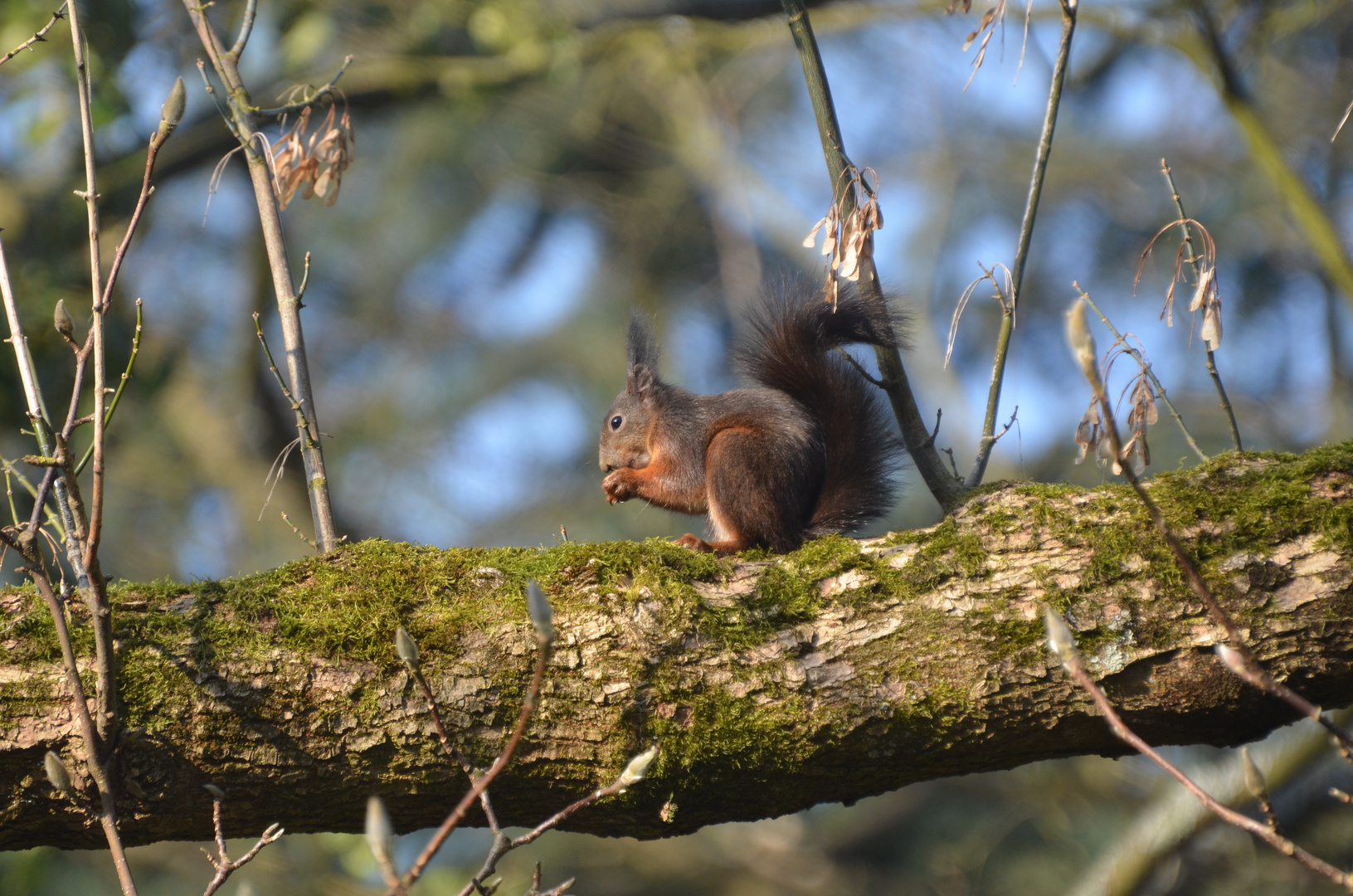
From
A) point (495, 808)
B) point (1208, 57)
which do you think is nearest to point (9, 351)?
point (495, 808)

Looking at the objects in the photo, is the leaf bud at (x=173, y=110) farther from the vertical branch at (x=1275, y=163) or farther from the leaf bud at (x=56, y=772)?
the vertical branch at (x=1275, y=163)

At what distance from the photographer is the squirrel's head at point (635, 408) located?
11.0 feet

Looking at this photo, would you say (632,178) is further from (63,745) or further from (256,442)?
(63,745)

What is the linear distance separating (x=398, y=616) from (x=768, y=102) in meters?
6.88

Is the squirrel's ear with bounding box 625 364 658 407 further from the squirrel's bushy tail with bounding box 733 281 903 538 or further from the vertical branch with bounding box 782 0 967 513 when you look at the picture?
the vertical branch with bounding box 782 0 967 513

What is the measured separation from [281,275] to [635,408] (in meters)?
1.46

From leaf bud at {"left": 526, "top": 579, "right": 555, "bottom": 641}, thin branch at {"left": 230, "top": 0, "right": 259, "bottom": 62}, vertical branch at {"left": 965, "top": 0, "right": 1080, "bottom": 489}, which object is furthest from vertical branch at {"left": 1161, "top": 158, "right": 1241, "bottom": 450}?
thin branch at {"left": 230, "top": 0, "right": 259, "bottom": 62}

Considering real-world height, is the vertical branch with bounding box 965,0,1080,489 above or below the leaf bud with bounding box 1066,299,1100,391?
above

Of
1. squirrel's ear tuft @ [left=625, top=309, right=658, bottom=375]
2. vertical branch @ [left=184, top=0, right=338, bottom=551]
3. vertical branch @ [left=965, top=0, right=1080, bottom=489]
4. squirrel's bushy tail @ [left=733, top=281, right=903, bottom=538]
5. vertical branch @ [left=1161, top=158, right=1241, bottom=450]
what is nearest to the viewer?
vertical branch @ [left=1161, top=158, right=1241, bottom=450]

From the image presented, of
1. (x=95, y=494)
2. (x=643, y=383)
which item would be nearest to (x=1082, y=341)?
(x=95, y=494)

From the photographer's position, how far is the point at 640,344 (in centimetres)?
348

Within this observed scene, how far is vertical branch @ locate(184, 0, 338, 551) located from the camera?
205cm

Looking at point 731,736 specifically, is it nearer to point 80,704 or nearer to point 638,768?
point 638,768

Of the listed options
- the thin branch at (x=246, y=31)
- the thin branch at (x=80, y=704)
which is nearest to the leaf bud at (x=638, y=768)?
the thin branch at (x=80, y=704)
